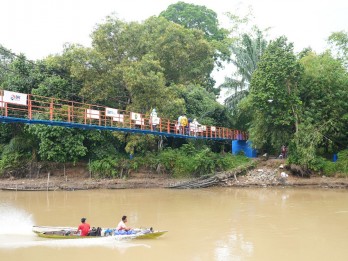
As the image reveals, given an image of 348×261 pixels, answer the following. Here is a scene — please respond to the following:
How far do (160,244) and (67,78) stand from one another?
15.9 m

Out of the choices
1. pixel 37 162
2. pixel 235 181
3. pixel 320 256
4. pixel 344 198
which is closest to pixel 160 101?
pixel 235 181

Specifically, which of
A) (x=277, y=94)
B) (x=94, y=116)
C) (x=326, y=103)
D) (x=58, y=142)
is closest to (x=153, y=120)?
(x=94, y=116)

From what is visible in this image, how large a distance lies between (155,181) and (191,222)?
913 centimetres

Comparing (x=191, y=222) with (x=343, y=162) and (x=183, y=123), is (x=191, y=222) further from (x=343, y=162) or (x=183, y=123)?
(x=343, y=162)

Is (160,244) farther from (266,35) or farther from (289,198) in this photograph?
(266,35)

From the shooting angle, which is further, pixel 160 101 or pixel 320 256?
pixel 160 101

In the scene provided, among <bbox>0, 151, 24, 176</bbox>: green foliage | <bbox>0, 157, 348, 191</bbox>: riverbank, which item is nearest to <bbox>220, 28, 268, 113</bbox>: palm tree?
<bbox>0, 157, 348, 191</bbox>: riverbank

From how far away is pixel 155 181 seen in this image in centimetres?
2136

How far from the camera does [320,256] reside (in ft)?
28.6

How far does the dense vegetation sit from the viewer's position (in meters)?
20.8

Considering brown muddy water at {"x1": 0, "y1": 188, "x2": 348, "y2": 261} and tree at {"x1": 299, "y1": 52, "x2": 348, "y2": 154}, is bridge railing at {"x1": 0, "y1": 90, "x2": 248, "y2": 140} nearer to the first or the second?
brown muddy water at {"x1": 0, "y1": 188, "x2": 348, "y2": 261}

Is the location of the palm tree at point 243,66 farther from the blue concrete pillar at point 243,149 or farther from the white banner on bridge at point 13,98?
the white banner on bridge at point 13,98

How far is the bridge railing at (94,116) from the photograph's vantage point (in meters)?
16.1

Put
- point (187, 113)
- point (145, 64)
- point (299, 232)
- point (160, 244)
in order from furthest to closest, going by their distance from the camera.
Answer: point (187, 113)
point (145, 64)
point (299, 232)
point (160, 244)
